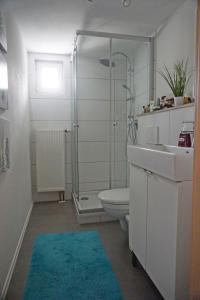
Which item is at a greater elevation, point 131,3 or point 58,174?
point 131,3

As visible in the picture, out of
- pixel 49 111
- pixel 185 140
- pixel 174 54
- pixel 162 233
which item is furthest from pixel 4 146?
pixel 49 111

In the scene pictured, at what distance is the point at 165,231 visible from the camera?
3.90 feet

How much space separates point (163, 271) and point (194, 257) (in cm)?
55

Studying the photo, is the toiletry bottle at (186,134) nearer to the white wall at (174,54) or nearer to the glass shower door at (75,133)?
the white wall at (174,54)

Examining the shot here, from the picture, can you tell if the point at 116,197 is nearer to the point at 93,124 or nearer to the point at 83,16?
the point at 93,124

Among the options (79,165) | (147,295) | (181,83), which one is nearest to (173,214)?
(147,295)

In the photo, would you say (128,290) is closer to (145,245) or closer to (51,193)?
(145,245)

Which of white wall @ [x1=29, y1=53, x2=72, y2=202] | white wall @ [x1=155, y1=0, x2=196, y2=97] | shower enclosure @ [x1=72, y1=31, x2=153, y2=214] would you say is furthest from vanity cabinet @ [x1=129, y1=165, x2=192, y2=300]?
white wall @ [x1=29, y1=53, x2=72, y2=202]

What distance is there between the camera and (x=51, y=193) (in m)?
3.49

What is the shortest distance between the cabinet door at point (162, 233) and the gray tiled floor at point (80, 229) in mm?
237

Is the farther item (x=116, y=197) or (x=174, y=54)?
→ (x=116, y=197)

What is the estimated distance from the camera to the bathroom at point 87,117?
172 centimetres

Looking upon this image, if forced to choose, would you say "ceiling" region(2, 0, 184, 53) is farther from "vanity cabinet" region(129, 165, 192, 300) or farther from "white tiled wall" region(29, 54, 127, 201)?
"vanity cabinet" region(129, 165, 192, 300)

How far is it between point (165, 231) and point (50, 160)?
8.07 feet
